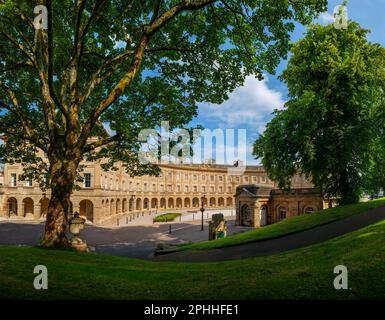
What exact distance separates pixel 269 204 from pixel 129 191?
30.2m

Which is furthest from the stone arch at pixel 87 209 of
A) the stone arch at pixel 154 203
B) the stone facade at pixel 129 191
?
the stone arch at pixel 154 203

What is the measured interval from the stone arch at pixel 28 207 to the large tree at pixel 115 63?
102 feet

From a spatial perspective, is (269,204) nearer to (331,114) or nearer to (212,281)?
(331,114)

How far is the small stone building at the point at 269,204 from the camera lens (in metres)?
31.5

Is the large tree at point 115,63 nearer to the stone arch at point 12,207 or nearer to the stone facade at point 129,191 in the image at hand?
the stone facade at point 129,191

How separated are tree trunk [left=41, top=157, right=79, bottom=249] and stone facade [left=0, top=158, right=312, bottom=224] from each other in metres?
7.62

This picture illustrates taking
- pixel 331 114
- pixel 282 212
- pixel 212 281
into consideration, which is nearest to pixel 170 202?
pixel 282 212

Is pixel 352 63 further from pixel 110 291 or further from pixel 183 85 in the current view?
pixel 110 291

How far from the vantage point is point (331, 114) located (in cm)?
1867

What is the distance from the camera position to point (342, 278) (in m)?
4.70

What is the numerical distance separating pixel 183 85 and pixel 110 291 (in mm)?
10366
